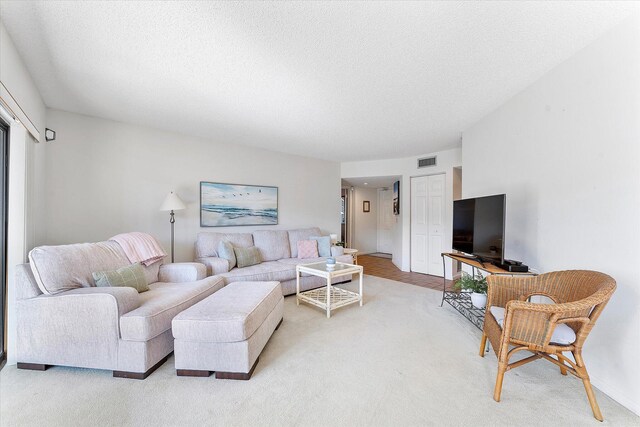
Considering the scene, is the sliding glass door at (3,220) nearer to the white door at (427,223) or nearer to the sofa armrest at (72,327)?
the sofa armrest at (72,327)

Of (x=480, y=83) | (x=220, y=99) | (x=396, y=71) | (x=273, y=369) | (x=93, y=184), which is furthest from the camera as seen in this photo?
(x=93, y=184)

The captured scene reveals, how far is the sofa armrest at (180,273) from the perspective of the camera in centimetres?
288

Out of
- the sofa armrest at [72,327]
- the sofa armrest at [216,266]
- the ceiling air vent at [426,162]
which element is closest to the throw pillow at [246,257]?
the sofa armrest at [216,266]

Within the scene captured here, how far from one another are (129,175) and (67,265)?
170 centimetres

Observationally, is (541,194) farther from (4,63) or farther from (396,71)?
(4,63)

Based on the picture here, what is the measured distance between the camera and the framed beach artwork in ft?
13.4

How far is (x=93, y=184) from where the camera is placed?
3.17 m

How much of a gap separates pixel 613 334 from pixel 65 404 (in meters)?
3.36

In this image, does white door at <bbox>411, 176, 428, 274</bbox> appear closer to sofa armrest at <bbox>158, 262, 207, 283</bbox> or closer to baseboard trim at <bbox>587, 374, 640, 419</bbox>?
baseboard trim at <bbox>587, 374, 640, 419</bbox>

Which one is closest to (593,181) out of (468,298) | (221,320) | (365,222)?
(468,298)

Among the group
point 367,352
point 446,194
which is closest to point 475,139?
point 446,194

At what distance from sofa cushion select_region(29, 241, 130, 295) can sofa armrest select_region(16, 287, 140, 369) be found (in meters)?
0.11

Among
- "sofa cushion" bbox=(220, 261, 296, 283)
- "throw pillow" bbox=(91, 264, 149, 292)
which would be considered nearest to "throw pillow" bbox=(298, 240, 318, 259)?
"sofa cushion" bbox=(220, 261, 296, 283)

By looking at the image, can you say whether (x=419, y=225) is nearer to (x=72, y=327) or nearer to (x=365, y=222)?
(x=365, y=222)
